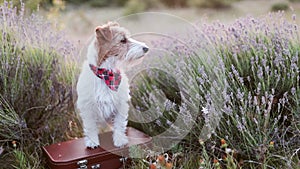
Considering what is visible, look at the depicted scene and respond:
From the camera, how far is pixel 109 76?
2.32m

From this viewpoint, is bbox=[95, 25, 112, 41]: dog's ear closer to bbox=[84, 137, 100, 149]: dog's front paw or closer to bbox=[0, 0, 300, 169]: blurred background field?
bbox=[0, 0, 300, 169]: blurred background field

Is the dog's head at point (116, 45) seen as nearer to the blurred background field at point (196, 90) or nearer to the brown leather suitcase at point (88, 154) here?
the blurred background field at point (196, 90)

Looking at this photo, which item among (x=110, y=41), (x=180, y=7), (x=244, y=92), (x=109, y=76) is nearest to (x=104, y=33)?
(x=110, y=41)

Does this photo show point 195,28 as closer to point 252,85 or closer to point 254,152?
point 252,85

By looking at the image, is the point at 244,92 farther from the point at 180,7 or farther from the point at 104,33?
the point at 180,7

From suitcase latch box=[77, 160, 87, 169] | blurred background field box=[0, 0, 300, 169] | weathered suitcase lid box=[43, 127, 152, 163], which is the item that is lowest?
suitcase latch box=[77, 160, 87, 169]

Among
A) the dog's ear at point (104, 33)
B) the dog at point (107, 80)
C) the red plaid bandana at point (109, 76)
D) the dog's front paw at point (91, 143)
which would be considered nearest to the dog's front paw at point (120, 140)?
the dog at point (107, 80)

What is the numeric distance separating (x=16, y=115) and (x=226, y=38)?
5.45ft

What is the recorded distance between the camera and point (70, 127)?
10.1 ft

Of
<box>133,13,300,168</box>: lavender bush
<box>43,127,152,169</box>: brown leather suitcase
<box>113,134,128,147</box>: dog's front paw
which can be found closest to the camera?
<box>133,13,300,168</box>: lavender bush

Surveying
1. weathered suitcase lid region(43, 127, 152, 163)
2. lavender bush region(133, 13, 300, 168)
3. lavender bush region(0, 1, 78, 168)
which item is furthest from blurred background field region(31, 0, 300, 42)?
weathered suitcase lid region(43, 127, 152, 163)

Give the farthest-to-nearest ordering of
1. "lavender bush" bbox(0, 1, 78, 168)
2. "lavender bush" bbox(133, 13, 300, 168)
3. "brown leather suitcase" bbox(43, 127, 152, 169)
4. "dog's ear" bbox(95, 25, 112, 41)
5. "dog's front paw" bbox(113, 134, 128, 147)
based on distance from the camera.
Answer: "lavender bush" bbox(0, 1, 78, 168)
"dog's front paw" bbox(113, 134, 128, 147)
"brown leather suitcase" bbox(43, 127, 152, 169)
"lavender bush" bbox(133, 13, 300, 168)
"dog's ear" bbox(95, 25, 112, 41)

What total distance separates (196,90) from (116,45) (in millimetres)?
675

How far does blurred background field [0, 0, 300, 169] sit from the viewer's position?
240 centimetres
